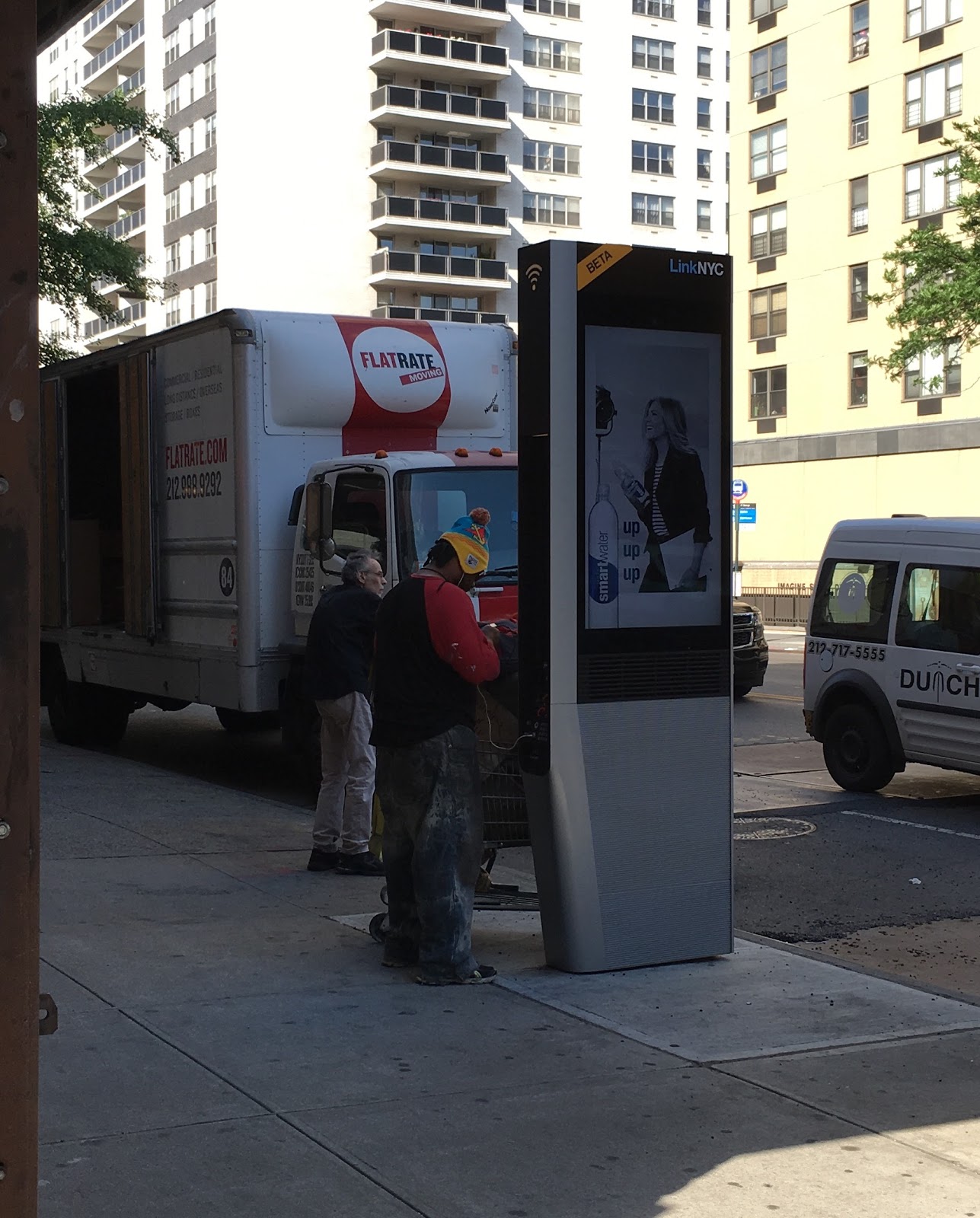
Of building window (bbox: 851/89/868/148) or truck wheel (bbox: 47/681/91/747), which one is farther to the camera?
building window (bbox: 851/89/868/148)

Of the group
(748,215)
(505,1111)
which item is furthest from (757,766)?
(748,215)

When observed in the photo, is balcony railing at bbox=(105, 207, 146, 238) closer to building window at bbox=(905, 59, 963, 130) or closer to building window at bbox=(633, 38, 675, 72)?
building window at bbox=(633, 38, 675, 72)

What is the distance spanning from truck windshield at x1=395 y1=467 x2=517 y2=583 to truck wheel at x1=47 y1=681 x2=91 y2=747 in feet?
18.2

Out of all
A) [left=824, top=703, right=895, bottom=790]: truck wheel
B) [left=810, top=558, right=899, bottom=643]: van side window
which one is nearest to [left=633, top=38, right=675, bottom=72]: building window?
[left=810, top=558, right=899, bottom=643]: van side window

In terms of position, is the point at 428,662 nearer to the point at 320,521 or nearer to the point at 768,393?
the point at 320,521

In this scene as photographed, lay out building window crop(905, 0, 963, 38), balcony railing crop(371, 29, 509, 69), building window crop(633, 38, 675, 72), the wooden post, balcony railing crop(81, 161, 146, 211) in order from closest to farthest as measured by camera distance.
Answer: the wooden post
building window crop(905, 0, 963, 38)
balcony railing crop(371, 29, 509, 69)
building window crop(633, 38, 675, 72)
balcony railing crop(81, 161, 146, 211)

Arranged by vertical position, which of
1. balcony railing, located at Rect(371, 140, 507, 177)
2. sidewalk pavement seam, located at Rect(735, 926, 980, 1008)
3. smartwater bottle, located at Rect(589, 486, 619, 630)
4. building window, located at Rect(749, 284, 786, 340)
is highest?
balcony railing, located at Rect(371, 140, 507, 177)

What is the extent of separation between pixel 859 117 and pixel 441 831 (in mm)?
46042

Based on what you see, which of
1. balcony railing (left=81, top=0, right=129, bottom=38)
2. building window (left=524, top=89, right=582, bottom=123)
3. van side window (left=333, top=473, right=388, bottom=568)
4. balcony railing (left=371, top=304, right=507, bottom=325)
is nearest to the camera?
van side window (left=333, top=473, right=388, bottom=568)

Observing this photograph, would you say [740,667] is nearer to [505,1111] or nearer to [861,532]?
[861,532]

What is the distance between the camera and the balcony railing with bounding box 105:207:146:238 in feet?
249

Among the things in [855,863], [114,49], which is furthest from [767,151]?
[855,863]

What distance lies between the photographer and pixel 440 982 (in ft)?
21.6

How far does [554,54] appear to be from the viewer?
2889 inches
